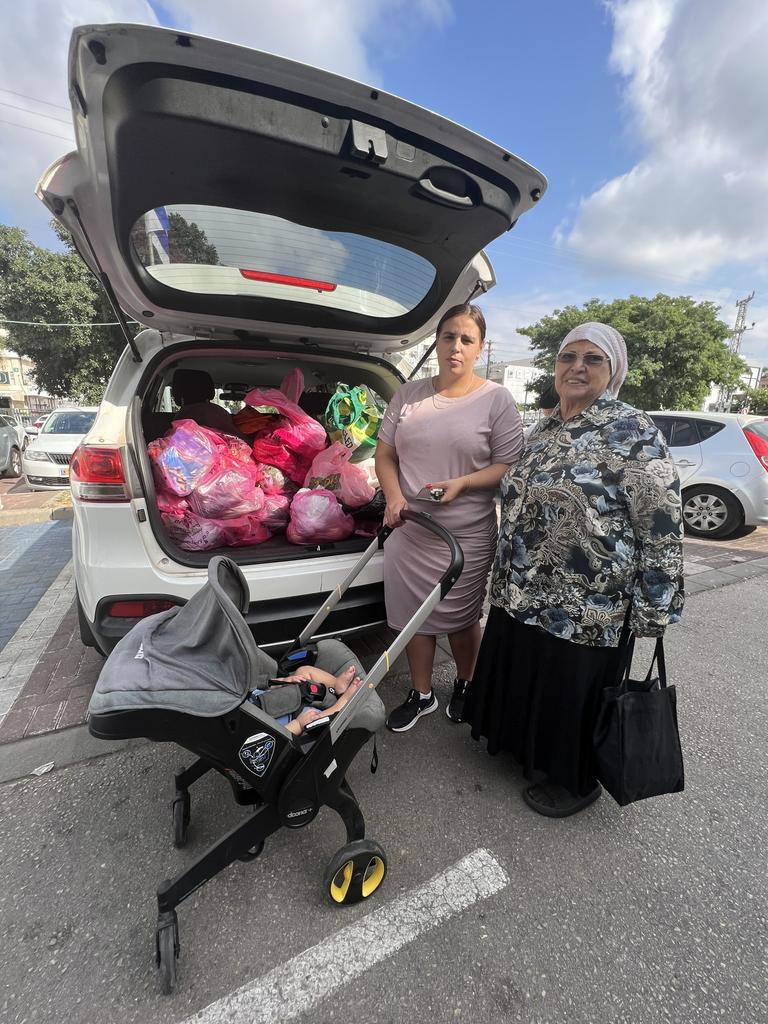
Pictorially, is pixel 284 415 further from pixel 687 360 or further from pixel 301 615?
pixel 687 360

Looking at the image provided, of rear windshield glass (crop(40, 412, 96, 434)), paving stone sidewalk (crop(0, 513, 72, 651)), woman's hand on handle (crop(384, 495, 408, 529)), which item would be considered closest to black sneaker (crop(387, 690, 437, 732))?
woman's hand on handle (crop(384, 495, 408, 529))

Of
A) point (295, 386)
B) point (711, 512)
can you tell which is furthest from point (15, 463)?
point (711, 512)

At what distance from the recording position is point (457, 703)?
2439mm

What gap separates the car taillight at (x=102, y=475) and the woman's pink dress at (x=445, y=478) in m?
1.16

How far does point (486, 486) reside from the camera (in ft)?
6.50

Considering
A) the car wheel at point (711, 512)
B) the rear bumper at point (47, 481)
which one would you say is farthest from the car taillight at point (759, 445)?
the rear bumper at point (47, 481)

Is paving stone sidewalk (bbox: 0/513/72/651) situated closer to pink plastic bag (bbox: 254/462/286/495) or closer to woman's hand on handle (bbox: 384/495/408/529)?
pink plastic bag (bbox: 254/462/286/495)

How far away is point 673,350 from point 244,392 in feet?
66.3

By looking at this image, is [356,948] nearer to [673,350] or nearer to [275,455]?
[275,455]

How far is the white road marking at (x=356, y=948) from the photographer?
1.22 meters

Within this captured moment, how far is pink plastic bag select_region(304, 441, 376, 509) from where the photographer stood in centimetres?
262

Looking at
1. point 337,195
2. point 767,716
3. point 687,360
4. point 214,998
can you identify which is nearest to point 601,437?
point 337,195

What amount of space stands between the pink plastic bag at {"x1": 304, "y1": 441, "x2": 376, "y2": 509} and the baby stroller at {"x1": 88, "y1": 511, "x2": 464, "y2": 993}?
1.11 m

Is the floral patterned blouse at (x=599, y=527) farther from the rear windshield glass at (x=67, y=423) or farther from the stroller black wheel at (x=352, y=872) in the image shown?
the rear windshield glass at (x=67, y=423)
